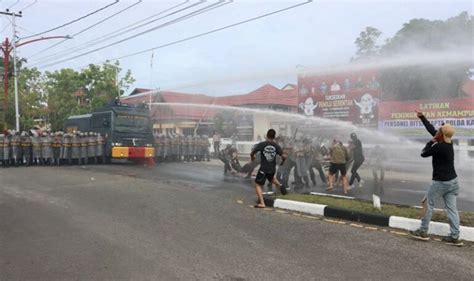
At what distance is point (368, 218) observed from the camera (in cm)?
774

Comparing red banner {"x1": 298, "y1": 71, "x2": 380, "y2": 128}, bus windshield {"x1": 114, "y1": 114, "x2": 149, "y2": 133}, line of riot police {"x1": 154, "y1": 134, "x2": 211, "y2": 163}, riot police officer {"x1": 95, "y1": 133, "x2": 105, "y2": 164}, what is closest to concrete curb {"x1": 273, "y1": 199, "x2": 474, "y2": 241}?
bus windshield {"x1": 114, "y1": 114, "x2": 149, "y2": 133}

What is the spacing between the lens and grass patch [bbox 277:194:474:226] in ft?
24.6

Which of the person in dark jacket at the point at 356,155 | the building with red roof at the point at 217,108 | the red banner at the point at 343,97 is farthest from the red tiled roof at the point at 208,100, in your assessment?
the person in dark jacket at the point at 356,155

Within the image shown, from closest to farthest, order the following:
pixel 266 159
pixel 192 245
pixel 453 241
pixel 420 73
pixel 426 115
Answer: pixel 192 245 → pixel 453 241 → pixel 266 159 → pixel 426 115 → pixel 420 73

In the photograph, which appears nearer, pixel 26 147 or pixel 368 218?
pixel 368 218

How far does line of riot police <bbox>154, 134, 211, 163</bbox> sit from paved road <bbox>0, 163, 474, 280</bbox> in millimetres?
11845

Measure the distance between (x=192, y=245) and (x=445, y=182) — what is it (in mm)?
3736

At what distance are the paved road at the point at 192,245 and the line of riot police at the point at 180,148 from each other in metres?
11.8

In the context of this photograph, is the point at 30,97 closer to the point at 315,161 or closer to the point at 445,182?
the point at 315,161

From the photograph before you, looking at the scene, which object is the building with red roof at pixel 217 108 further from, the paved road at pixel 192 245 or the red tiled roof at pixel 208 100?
the paved road at pixel 192 245

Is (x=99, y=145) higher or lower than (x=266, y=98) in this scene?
lower

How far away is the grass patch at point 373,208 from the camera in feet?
24.6

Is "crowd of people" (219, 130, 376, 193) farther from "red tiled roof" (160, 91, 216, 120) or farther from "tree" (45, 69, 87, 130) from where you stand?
"tree" (45, 69, 87, 130)

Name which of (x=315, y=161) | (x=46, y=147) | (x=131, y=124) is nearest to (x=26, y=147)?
(x=46, y=147)
